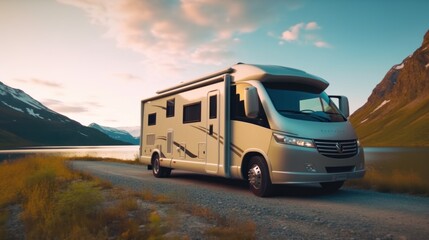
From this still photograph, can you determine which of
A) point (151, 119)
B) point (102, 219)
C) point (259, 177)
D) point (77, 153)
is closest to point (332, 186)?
point (259, 177)

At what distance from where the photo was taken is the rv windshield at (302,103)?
9.24 metres

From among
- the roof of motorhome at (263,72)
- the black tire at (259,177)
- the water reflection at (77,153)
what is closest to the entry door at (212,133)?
the roof of motorhome at (263,72)

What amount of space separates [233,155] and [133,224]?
4764mm

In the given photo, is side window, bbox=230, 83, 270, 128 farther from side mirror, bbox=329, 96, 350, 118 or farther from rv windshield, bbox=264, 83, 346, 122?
side mirror, bbox=329, 96, 350, 118

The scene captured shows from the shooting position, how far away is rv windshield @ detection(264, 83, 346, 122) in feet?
30.3

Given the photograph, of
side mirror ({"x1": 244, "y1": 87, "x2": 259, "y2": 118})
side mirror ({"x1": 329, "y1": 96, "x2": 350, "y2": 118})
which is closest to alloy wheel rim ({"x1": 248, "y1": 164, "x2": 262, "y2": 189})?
side mirror ({"x1": 244, "y1": 87, "x2": 259, "y2": 118})

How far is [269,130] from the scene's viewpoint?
8.99 m

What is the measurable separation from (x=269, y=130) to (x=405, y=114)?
169 m

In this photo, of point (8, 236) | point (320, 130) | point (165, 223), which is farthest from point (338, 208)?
point (8, 236)

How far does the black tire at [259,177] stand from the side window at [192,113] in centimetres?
313

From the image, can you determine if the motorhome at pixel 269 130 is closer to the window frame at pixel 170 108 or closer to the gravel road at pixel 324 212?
the gravel road at pixel 324 212

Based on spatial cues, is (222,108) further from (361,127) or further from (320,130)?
(361,127)

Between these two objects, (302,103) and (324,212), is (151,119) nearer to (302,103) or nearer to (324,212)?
(302,103)

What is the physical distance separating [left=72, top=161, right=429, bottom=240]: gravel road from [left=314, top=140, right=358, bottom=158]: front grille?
1122 millimetres
